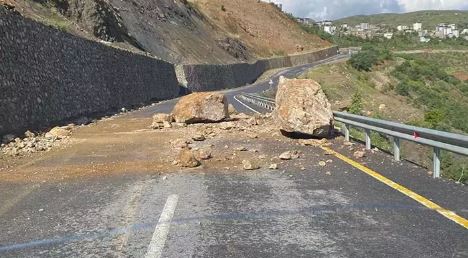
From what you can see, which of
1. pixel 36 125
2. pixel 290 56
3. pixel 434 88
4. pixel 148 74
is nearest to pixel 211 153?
pixel 36 125

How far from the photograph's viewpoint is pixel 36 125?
17.8 metres

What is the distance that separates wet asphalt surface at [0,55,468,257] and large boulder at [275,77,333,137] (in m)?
4.32

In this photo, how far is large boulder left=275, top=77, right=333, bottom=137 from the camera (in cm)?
1424

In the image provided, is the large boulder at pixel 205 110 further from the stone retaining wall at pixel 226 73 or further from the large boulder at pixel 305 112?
the stone retaining wall at pixel 226 73

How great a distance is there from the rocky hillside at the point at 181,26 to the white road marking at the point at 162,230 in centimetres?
2271

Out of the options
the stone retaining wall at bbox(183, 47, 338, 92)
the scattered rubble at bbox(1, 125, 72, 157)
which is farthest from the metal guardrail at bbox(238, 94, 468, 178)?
the stone retaining wall at bbox(183, 47, 338, 92)

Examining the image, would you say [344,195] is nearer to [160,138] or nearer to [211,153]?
[211,153]

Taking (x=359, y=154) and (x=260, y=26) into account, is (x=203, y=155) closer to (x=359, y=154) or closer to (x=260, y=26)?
(x=359, y=154)

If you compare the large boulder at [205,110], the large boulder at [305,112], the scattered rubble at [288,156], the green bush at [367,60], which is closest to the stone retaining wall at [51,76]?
the large boulder at [205,110]

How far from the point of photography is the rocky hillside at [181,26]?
45050 mm

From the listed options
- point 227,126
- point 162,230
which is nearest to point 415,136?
point 162,230

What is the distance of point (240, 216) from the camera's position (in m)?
6.70

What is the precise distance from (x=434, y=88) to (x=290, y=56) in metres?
49.6

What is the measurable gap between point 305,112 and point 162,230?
8.62 metres
